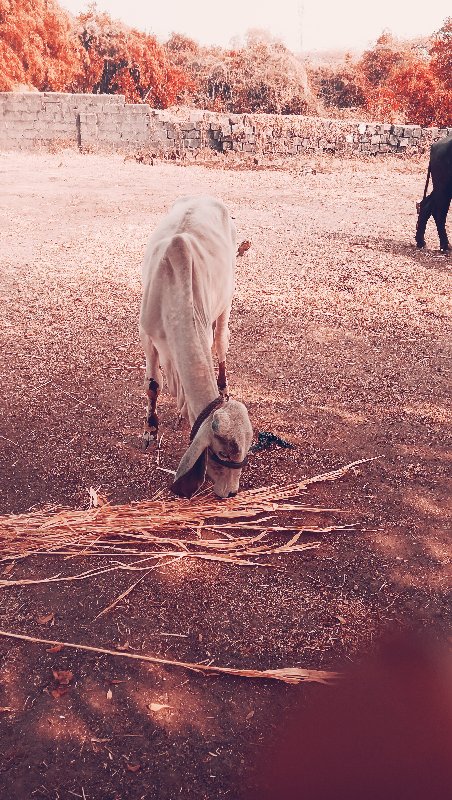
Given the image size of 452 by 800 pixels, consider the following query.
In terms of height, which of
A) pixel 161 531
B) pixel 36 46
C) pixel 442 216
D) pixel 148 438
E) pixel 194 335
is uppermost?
pixel 36 46

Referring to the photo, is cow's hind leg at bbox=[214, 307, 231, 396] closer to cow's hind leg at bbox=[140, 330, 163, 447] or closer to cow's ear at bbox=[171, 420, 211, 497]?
cow's hind leg at bbox=[140, 330, 163, 447]

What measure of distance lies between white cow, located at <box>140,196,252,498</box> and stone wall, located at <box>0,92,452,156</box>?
1520 centimetres

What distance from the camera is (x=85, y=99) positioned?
19.3m

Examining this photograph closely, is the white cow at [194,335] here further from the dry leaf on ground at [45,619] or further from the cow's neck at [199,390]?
the dry leaf on ground at [45,619]

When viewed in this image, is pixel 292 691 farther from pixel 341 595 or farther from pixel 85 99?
pixel 85 99

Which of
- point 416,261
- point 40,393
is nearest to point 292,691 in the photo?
point 40,393

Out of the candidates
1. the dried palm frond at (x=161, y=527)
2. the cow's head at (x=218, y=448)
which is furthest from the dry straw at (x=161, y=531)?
the cow's head at (x=218, y=448)

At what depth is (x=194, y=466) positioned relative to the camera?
3.48 m

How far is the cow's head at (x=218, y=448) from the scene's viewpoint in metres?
3.40

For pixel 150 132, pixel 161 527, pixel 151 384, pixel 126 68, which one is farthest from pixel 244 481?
pixel 126 68

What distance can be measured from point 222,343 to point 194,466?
2.26 m

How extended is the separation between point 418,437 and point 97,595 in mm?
2773

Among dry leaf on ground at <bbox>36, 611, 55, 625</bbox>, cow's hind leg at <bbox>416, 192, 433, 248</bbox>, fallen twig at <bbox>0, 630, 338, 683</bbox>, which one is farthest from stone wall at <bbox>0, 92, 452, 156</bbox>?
fallen twig at <bbox>0, 630, 338, 683</bbox>

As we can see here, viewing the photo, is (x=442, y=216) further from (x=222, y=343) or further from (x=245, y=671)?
(x=245, y=671)
